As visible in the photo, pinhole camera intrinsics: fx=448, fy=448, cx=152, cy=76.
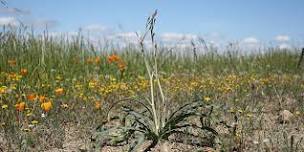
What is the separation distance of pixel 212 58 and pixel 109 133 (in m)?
11.3

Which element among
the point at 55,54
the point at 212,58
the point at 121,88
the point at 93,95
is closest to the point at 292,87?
Answer: the point at 121,88

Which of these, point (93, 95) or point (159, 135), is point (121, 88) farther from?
point (159, 135)

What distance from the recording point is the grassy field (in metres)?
3.86

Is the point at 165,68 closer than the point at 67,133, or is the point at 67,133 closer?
the point at 67,133

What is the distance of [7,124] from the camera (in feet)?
15.0

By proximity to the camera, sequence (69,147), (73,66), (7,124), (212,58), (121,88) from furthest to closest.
A: (212,58) → (73,66) → (121,88) → (7,124) → (69,147)

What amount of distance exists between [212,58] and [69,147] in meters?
10.9

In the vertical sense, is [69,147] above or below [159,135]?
below

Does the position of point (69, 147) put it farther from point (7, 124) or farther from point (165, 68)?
point (165, 68)

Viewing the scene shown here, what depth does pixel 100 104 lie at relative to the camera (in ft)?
18.6

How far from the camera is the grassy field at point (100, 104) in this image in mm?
3861

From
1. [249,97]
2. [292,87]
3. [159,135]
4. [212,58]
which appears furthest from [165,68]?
[159,135]

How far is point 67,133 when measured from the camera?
4707 mm

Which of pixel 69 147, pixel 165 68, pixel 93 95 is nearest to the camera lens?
pixel 69 147
